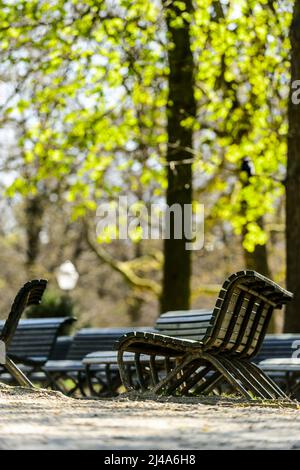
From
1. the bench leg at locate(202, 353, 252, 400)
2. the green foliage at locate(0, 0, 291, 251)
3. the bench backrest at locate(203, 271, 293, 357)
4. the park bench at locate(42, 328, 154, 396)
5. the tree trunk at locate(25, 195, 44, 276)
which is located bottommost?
the park bench at locate(42, 328, 154, 396)

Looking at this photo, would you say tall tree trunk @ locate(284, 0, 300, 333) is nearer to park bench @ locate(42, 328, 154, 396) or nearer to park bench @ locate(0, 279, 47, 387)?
park bench @ locate(42, 328, 154, 396)

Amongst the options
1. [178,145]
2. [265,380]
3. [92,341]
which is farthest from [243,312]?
[178,145]

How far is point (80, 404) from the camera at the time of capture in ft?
26.2

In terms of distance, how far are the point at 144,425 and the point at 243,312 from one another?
347 centimetres

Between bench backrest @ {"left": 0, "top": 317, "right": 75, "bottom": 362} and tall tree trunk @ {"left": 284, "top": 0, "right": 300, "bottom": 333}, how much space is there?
3370 millimetres

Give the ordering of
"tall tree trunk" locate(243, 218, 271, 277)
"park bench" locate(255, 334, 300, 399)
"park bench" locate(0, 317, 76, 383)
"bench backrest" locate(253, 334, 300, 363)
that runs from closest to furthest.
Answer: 1. "park bench" locate(255, 334, 300, 399)
2. "bench backrest" locate(253, 334, 300, 363)
3. "park bench" locate(0, 317, 76, 383)
4. "tall tree trunk" locate(243, 218, 271, 277)

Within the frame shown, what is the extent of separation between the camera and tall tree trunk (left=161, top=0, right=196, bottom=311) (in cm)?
1733

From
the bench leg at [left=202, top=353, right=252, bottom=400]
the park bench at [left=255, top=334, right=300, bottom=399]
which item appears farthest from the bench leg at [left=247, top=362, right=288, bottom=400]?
the park bench at [left=255, top=334, right=300, bottom=399]

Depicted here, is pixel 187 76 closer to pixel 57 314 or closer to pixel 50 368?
pixel 50 368

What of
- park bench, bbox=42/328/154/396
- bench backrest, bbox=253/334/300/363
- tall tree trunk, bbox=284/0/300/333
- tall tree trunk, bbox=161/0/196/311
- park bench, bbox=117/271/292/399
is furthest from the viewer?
tall tree trunk, bbox=161/0/196/311

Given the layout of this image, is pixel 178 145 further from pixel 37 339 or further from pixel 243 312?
pixel 243 312

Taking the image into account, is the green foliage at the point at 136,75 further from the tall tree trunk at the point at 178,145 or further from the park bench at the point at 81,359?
the park bench at the point at 81,359

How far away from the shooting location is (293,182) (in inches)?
610

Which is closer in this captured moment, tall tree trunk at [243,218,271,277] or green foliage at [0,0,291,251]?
green foliage at [0,0,291,251]
